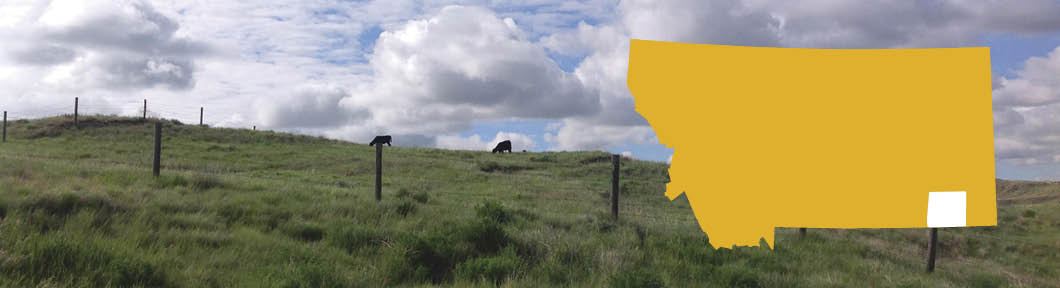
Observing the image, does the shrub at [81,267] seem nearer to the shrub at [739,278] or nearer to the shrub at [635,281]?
the shrub at [635,281]

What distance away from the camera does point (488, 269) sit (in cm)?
651

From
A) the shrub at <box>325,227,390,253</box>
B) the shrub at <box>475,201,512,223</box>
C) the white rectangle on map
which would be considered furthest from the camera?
A: the shrub at <box>475,201,512,223</box>

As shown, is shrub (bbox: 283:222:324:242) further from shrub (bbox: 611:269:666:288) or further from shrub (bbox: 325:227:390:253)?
shrub (bbox: 611:269:666:288)

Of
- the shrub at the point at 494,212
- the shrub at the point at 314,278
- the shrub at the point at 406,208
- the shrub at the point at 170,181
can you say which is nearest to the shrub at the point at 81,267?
the shrub at the point at 314,278

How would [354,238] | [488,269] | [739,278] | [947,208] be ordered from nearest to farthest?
[488,269] < [739,278] < [947,208] < [354,238]

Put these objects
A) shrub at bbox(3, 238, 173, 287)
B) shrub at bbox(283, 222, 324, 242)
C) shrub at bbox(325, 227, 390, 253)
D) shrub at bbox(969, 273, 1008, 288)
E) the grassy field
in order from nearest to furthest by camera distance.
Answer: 1. shrub at bbox(3, 238, 173, 287)
2. the grassy field
3. shrub at bbox(325, 227, 390, 253)
4. shrub at bbox(283, 222, 324, 242)
5. shrub at bbox(969, 273, 1008, 288)

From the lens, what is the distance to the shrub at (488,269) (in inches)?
254

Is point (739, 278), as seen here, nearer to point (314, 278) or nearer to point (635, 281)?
point (635, 281)

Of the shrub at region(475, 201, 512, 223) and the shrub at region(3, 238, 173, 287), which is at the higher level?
the shrub at region(475, 201, 512, 223)

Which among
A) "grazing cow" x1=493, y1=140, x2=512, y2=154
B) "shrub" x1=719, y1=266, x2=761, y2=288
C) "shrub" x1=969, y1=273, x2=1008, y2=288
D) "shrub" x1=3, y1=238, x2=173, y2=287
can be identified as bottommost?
"shrub" x1=969, y1=273, x2=1008, y2=288

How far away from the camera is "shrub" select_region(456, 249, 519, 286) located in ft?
21.2

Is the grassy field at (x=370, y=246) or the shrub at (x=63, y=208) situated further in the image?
the shrub at (x=63, y=208)

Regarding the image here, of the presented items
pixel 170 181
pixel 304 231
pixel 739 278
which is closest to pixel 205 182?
pixel 170 181

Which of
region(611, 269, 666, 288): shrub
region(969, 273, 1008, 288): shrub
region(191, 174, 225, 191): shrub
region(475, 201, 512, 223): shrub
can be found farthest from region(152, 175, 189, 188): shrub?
region(969, 273, 1008, 288): shrub
